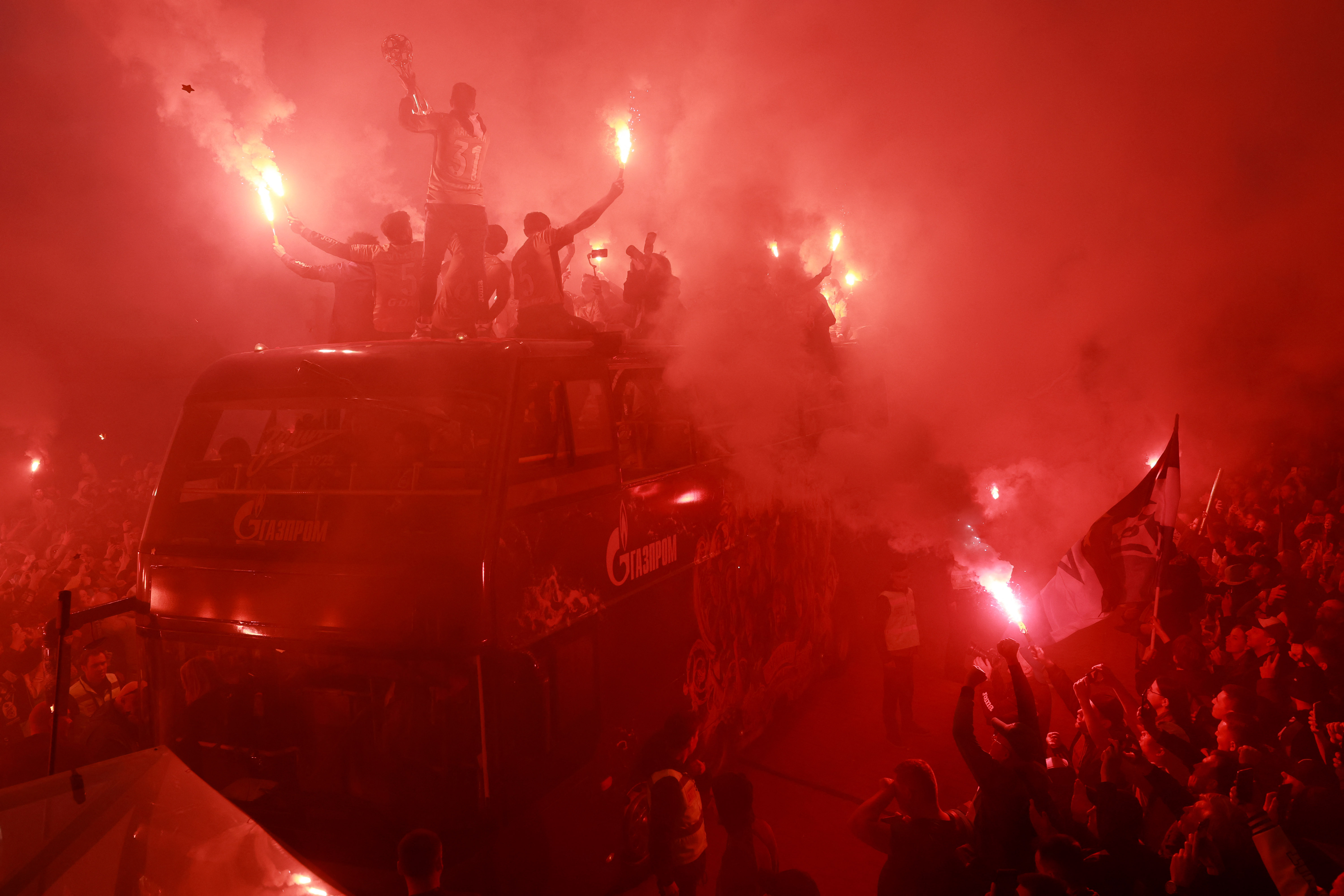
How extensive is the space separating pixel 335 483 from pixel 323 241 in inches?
147

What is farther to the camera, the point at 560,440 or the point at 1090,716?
the point at 1090,716

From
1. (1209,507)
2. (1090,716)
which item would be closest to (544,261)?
(1090,716)

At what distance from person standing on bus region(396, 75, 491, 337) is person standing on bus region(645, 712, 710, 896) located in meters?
4.11

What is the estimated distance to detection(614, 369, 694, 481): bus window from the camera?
5.09m

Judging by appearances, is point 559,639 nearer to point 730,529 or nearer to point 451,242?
point 730,529

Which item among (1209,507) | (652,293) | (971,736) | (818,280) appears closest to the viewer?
(971,736)

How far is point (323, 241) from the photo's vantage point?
22.9 feet

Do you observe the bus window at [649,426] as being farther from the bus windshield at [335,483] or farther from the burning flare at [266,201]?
the burning flare at [266,201]

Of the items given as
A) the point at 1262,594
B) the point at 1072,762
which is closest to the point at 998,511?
the point at 1262,594

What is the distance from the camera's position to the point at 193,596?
4.05 meters

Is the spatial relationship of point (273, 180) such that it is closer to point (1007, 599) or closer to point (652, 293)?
point (652, 293)

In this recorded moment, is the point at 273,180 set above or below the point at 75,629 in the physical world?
above

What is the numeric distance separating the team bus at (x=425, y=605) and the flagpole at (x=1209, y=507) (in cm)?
744

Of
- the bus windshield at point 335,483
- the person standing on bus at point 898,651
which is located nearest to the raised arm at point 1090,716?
the person standing on bus at point 898,651
